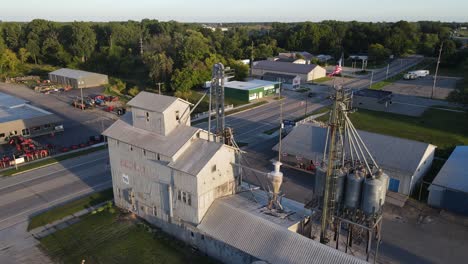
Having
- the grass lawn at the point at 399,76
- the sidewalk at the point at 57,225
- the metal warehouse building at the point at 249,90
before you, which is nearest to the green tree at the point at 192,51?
the metal warehouse building at the point at 249,90

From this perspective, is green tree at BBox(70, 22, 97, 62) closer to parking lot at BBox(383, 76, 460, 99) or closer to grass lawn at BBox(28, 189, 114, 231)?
parking lot at BBox(383, 76, 460, 99)

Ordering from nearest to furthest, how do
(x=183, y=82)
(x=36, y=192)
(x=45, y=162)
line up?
(x=36, y=192) → (x=45, y=162) → (x=183, y=82)

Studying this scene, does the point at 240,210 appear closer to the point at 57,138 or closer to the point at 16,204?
the point at 16,204

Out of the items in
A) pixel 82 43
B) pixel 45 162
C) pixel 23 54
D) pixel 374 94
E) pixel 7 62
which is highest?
pixel 82 43

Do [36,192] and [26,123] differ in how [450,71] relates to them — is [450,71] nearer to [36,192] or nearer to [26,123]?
[26,123]

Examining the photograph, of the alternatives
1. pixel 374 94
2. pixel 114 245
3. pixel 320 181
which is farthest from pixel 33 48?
pixel 320 181

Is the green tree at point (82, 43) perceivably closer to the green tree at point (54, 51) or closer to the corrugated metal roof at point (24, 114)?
the green tree at point (54, 51)

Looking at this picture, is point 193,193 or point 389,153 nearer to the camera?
point 193,193
